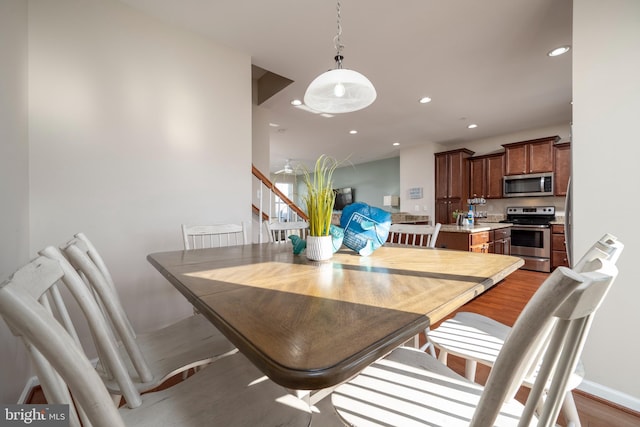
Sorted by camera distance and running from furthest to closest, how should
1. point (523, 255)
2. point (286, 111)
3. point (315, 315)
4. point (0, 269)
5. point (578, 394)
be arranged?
1. point (523, 255)
2. point (286, 111)
3. point (578, 394)
4. point (0, 269)
5. point (315, 315)

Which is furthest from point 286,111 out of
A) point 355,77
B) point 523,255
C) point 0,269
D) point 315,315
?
point 523,255

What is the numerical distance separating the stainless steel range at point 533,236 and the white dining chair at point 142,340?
202 inches

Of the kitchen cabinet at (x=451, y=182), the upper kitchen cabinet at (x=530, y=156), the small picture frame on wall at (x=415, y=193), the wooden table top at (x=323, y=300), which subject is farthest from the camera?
the small picture frame on wall at (x=415, y=193)

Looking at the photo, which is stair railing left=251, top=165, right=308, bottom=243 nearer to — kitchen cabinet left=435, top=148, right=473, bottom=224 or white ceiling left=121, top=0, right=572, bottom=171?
white ceiling left=121, top=0, right=572, bottom=171

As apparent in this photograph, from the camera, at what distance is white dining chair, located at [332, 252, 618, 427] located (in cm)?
34

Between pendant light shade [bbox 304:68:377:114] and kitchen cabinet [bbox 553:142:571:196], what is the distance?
4527mm

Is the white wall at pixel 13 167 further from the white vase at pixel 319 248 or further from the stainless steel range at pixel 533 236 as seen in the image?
the stainless steel range at pixel 533 236

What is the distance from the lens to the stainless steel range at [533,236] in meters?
4.31

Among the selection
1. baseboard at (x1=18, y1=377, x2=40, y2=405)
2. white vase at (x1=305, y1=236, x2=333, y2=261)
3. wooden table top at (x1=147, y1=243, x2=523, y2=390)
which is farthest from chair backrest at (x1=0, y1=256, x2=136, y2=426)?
baseboard at (x1=18, y1=377, x2=40, y2=405)

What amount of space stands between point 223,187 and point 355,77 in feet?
5.12

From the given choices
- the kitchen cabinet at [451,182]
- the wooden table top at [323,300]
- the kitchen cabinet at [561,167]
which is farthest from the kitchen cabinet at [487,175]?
the wooden table top at [323,300]

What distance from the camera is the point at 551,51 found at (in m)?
2.51

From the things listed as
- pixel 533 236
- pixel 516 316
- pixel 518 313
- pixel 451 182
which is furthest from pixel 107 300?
pixel 451 182

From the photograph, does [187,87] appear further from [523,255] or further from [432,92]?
[523,255]
